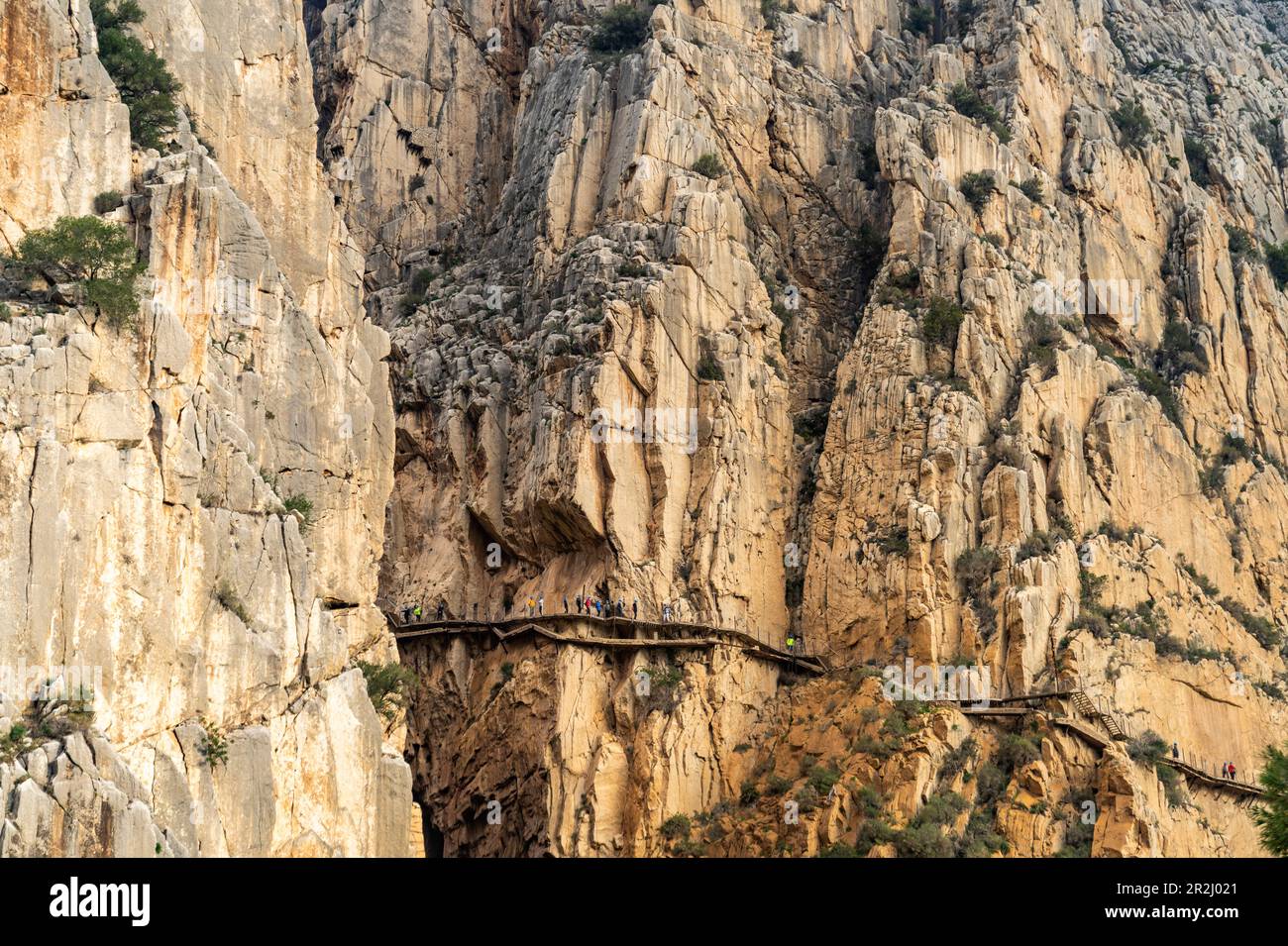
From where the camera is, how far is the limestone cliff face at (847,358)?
7350 cm

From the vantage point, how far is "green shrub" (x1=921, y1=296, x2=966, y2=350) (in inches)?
3103

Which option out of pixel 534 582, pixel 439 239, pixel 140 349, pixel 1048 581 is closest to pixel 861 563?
pixel 1048 581

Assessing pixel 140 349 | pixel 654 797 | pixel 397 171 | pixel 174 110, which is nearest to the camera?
pixel 140 349

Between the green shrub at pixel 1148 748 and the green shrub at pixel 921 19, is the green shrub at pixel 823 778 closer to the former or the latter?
the green shrub at pixel 1148 748

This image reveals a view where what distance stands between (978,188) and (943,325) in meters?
8.26

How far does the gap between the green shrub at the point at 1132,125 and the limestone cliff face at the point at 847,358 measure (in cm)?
23

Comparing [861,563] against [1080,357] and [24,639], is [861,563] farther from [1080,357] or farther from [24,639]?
[24,639]

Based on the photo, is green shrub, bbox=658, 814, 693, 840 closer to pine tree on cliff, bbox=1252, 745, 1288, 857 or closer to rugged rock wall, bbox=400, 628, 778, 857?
rugged rock wall, bbox=400, 628, 778, 857

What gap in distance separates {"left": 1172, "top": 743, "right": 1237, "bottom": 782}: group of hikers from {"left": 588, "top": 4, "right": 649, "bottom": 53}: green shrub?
38.8m

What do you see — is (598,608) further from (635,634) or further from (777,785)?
(777,785)

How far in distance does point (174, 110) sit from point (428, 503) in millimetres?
26109

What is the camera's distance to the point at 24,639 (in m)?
42.8

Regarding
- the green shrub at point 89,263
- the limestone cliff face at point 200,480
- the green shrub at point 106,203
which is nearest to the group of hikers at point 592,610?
the limestone cliff face at point 200,480

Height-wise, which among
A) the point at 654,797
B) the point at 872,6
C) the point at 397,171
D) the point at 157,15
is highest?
the point at 872,6
